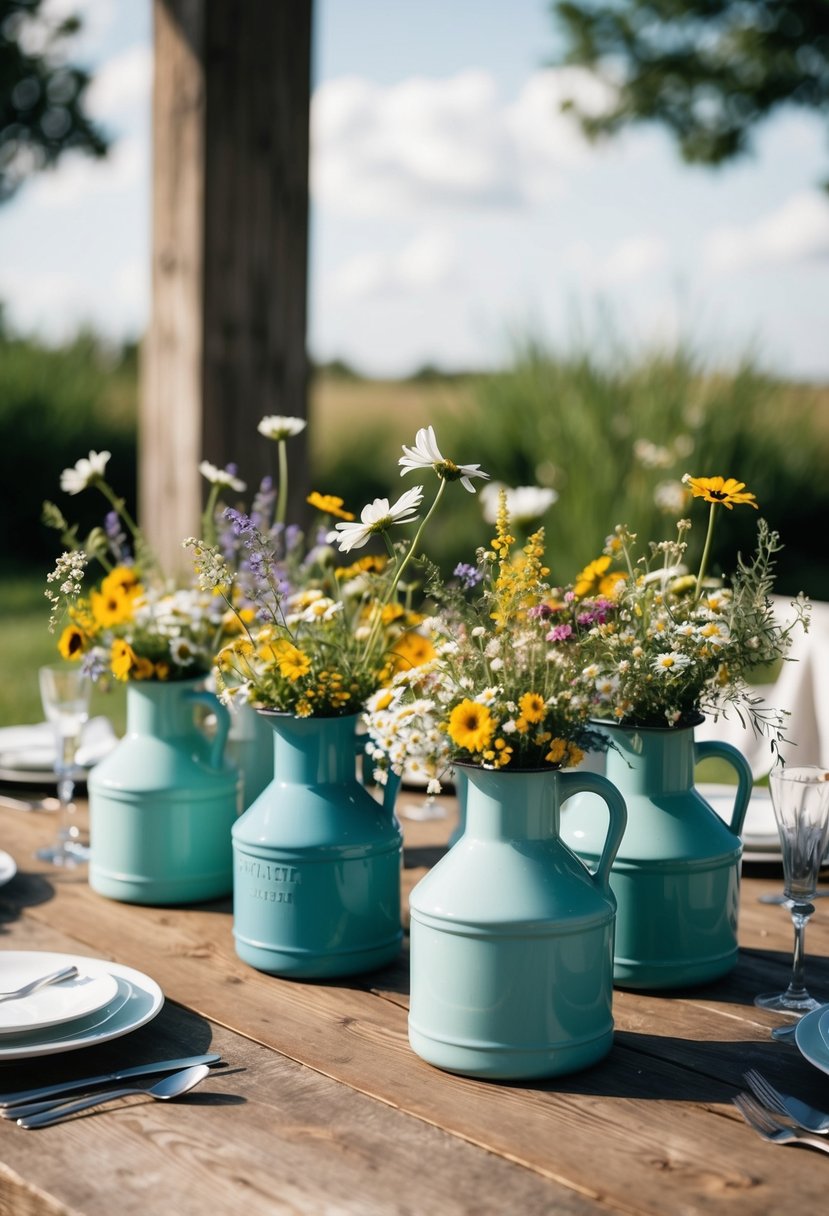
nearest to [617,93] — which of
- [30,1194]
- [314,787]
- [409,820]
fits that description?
[409,820]

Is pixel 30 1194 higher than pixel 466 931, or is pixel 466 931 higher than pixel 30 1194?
pixel 466 931

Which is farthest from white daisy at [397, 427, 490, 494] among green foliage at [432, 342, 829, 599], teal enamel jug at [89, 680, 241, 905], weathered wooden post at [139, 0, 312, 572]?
green foliage at [432, 342, 829, 599]

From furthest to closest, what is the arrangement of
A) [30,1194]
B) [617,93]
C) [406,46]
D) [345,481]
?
1. [406,46]
2. [345,481]
3. [617,93]
4. [30,1194]

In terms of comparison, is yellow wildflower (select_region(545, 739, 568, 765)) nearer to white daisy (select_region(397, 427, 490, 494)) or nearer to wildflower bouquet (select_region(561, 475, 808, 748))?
wildflower bouquet (select_region(561, 475, 808, 748))

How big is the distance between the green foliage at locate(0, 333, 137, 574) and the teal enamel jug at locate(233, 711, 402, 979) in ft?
20.6

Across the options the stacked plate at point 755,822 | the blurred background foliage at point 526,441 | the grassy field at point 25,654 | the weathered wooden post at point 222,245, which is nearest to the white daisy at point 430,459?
the stacked plate at point 755,822

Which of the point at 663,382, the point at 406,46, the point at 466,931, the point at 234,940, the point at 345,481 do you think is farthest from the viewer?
the point at 406,46

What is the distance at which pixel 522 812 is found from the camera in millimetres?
1032

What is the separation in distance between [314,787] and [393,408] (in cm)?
644

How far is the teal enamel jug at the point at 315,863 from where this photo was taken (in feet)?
3.96

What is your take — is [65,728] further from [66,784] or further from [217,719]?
[217,719]

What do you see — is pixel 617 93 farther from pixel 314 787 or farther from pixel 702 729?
pixel 314 787

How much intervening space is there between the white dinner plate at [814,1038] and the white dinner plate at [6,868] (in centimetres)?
90

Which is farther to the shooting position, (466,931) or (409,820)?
(409,820)
